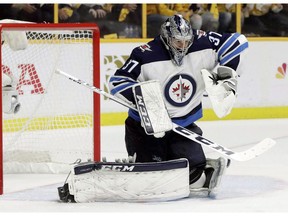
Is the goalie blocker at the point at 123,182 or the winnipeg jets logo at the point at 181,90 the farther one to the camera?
the winnipeg jets logo at the point at 181,90

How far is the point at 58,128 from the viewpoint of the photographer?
6309 millimetres

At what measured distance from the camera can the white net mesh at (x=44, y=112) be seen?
593 centimetres

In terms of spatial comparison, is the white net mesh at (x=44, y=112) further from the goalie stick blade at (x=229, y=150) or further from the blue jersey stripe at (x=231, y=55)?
the blue jersey stripe at (x=231, y=55)

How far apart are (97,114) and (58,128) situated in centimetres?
118

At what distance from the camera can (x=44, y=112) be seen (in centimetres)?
635

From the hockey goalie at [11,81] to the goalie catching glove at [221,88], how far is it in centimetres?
114

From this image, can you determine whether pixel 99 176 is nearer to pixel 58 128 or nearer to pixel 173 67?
pixel 173 67

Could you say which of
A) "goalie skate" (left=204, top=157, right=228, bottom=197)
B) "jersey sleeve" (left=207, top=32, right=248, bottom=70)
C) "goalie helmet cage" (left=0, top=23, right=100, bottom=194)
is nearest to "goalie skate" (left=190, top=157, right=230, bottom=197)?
"goalie skate" (left=204, top=157, right=228, bottom=197)

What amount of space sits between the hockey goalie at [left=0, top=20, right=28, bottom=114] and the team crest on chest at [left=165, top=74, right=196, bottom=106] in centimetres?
97

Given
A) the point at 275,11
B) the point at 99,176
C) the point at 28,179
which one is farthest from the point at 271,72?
the point at 99,176

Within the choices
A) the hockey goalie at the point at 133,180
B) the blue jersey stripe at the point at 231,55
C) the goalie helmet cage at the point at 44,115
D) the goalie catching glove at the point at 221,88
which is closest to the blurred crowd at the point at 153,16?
the goalie helmet cage at the point at 44,115

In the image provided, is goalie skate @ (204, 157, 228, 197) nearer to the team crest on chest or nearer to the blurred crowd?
the team crest on chest

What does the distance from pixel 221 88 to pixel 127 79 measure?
0.44 metres

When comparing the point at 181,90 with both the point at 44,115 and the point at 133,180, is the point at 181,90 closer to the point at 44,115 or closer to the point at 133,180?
the point at 133,180
